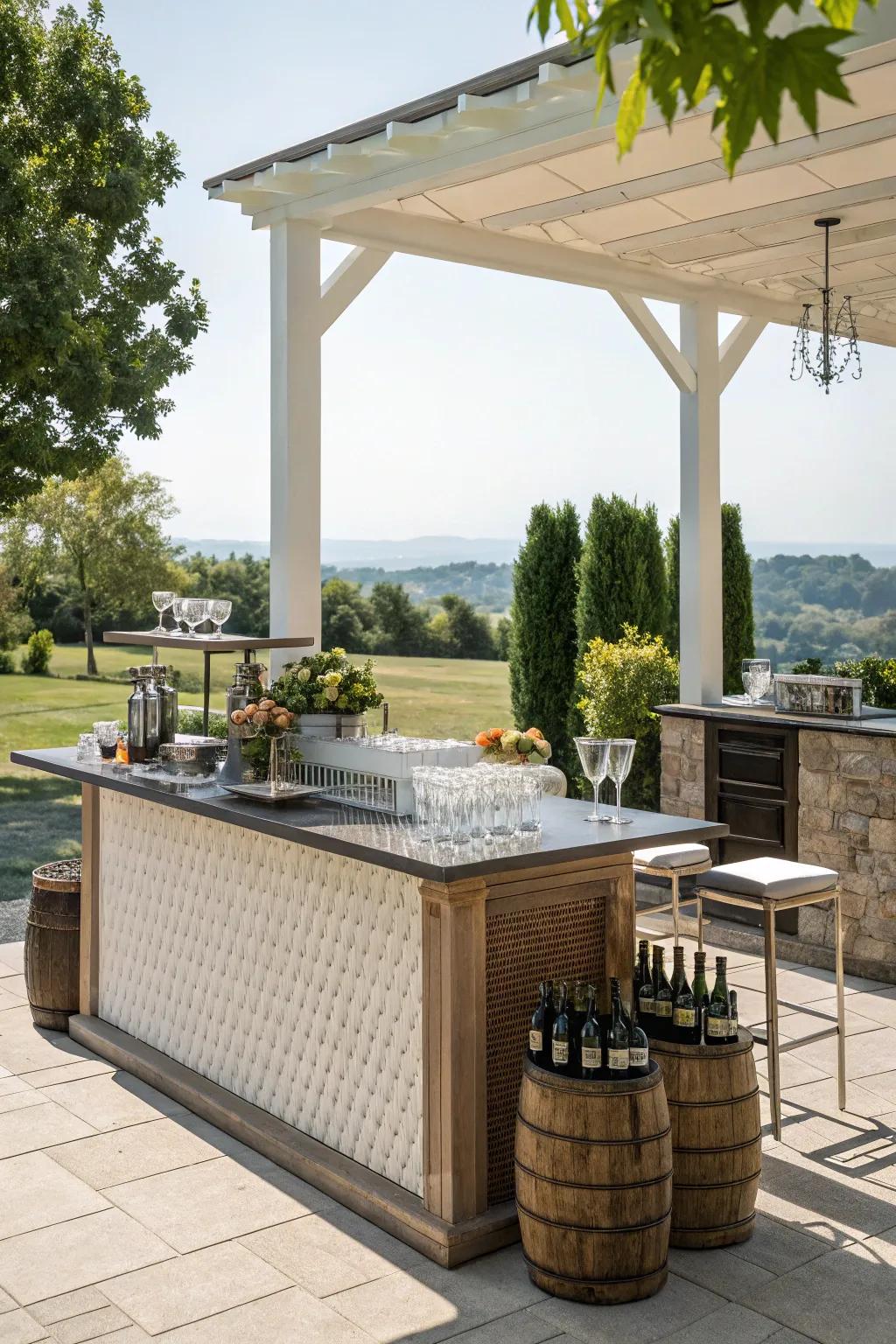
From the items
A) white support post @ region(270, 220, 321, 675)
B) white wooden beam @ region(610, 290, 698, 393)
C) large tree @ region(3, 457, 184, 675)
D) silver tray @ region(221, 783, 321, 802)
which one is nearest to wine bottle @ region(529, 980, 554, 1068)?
silver tray @ region(221, 783, 321, 802)

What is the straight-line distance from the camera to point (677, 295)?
6.39 m

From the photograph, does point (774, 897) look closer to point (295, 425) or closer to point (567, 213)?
point (295, 425)

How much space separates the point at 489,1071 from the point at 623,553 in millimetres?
5830

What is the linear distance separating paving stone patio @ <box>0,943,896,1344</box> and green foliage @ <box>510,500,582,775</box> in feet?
16.3

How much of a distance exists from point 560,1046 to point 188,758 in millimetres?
1827

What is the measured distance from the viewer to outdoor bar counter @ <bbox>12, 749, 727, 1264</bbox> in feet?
9.84

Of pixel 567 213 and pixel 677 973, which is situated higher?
pixel 567 213

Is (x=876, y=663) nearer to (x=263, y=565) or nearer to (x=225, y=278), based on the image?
(x=263, y=565)

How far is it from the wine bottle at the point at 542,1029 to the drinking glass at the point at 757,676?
12.0 ft

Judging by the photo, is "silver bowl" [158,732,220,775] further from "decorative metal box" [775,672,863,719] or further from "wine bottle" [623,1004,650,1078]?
"decorative metal box" [775,672,863,719]

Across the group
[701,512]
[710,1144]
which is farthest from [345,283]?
[710,1144]

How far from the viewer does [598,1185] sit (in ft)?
8.90

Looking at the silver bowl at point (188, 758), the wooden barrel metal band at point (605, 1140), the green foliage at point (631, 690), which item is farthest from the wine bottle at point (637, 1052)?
the green foliage at point (631, 690)

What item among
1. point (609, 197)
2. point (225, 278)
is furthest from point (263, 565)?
point (609, 197)
